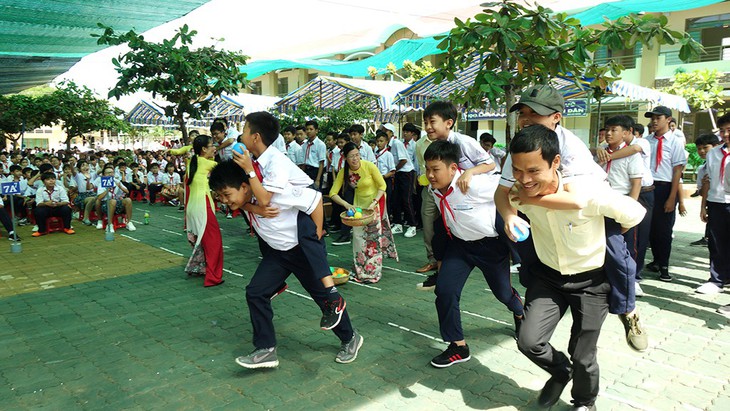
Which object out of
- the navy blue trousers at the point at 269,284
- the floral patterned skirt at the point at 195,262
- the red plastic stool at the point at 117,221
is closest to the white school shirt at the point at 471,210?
the navy blue trousers at the point at 269,284

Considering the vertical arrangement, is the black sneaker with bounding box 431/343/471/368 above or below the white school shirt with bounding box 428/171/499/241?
below

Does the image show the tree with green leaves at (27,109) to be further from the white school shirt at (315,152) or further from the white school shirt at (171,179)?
the white school shirt at (315,152)

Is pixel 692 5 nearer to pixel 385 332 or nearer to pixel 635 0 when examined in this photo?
pixel 635 0

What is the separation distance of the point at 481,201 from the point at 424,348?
1.25 meters

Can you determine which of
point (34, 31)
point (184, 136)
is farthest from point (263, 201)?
point (34, 31)

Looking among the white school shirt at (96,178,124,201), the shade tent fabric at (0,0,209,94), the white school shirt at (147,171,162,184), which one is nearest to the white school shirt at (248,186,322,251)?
the shade tent fabric at (0,0,209,94)

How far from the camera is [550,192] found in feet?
8.67

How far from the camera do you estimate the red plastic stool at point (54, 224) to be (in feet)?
31.8

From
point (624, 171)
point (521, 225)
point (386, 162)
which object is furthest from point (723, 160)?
point (386, 162)

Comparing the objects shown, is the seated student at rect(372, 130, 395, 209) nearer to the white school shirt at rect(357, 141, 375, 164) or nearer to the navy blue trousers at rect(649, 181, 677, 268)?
the white school shirt at rect(357, 141, 375, 164)

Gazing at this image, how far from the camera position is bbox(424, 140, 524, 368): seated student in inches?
140

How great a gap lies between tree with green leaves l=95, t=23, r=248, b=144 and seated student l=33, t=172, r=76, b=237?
455 centimetres

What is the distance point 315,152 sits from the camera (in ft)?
33.9

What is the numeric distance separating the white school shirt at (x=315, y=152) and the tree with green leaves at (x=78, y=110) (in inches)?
458
